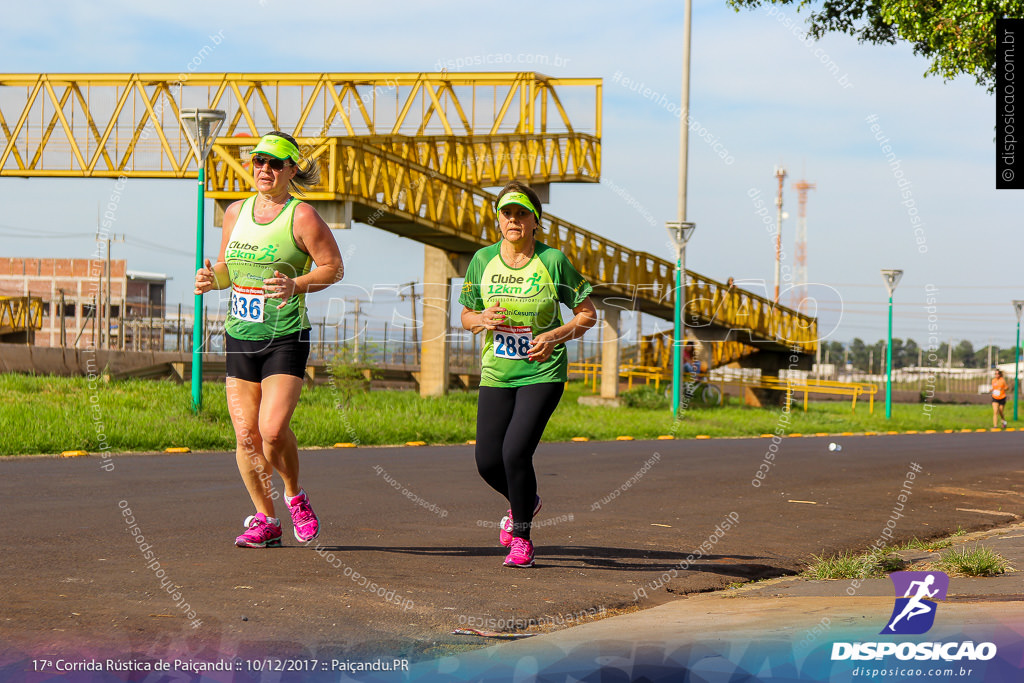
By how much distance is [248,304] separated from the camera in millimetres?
6645

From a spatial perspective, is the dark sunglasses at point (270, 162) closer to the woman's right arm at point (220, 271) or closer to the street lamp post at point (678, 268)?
the woman's right arm at point (220, 271)

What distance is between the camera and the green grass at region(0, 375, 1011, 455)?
14.6m

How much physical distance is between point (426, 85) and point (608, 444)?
1948cm

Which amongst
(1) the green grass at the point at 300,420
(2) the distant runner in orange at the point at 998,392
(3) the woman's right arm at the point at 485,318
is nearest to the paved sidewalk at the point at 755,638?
(3) the woman's right arm at the point at 485,318

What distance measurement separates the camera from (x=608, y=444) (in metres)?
18.7

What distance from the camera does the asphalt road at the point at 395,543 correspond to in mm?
5070

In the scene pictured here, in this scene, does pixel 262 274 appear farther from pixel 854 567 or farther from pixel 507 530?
pixel 854 567

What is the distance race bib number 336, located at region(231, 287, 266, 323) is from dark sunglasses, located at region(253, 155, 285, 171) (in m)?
0.70

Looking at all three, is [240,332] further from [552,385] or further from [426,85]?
[426,85]

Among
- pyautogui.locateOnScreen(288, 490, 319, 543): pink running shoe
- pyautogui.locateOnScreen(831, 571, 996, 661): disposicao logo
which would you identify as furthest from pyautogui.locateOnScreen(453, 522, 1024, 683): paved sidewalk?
pyautogui.locateOnScreen(288, 490, 319, 543): pink running shoe

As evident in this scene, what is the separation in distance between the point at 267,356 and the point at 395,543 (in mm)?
1730

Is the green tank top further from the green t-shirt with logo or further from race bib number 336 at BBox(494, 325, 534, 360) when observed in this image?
race bib number 336 at BBox(494, 325, 534, 360)

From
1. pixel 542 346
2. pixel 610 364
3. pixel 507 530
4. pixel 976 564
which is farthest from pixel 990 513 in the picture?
pixel 610 364

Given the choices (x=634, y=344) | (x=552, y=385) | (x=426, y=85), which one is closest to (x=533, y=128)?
(x=426, y=85)
